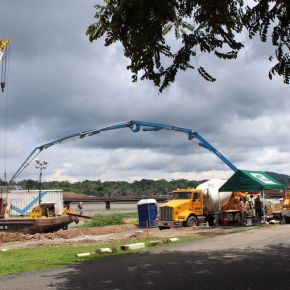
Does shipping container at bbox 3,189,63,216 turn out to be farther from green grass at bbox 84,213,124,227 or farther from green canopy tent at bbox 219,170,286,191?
green canopy tent at bbox 219,170,286,191

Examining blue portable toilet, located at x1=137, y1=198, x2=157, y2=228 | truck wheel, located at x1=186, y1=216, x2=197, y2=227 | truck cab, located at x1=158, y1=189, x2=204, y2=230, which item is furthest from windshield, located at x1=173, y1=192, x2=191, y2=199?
blue portable toilet, located at x1=137, y1=198, x2=157, y2=228

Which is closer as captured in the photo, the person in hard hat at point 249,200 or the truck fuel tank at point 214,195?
the truck fuel tank at point 214,195

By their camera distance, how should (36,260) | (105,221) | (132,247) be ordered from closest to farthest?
(36,260)
(132,247)
(105,221)

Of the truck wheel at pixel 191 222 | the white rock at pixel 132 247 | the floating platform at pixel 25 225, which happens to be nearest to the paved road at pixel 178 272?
the white rock at pixel 132 247

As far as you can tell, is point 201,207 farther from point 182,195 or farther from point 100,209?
point 100,209

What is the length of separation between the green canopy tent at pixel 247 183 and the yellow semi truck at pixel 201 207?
6.06 feet

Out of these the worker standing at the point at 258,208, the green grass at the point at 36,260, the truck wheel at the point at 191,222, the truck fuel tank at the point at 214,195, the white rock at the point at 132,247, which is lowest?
the green grass at the point at 36,260

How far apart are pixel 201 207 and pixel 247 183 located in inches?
140

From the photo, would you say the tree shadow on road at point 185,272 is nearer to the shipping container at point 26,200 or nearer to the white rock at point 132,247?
the white rock at point 132,247

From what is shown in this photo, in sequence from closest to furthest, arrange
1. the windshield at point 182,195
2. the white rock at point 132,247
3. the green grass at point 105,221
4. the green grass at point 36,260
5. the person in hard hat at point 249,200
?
the green grass at point 36,260 < the white rock at point 132,247 < the windshield at point 182,195 < the person in hard hat at point 249,200 < the green grass at point 105,221

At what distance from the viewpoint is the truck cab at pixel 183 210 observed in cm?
2881

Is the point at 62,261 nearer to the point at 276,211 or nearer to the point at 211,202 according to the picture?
the point at 211,202

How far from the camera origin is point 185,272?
1127 cm

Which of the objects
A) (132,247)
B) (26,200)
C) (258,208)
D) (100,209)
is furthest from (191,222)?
(100,209)
